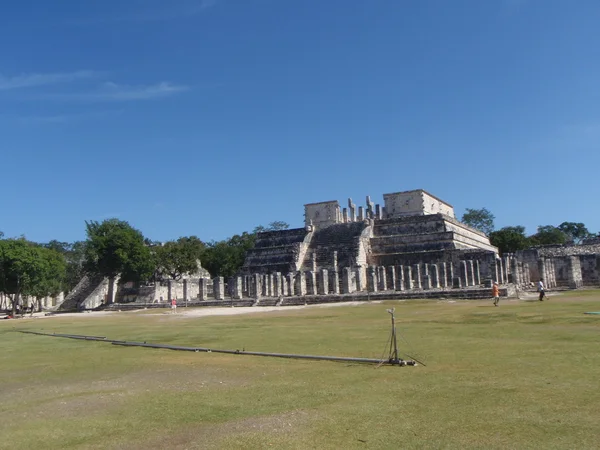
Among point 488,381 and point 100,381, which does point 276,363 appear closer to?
point 100,381

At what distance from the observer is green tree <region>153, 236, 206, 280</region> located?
50844mm

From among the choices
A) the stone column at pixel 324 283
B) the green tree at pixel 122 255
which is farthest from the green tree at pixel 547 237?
the green tree at pixel 122 255

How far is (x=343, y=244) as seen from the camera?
142 ft

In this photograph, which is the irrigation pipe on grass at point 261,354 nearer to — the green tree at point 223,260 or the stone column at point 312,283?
the stone column at point 312,283

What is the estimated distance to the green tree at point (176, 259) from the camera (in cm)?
5084

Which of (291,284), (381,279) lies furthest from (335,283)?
(291,284)

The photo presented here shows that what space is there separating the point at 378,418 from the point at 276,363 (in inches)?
157

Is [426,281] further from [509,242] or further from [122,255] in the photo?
[509,242]

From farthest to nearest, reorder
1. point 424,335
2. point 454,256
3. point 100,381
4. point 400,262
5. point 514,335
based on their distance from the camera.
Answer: point 400,262 < point 454,256 < point 424,335 < point 514,335 < point 100,381

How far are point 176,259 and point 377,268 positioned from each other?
21.7 m

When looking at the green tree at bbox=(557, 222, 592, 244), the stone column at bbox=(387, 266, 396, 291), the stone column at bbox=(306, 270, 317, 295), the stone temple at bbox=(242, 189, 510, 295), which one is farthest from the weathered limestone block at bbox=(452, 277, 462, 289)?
the green tree at bbox=(557, 222, 592, 244)

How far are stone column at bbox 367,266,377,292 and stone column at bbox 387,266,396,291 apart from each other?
1.56 meters

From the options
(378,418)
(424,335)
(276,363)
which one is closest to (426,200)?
(424,335)

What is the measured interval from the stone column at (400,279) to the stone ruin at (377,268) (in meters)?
0.07
